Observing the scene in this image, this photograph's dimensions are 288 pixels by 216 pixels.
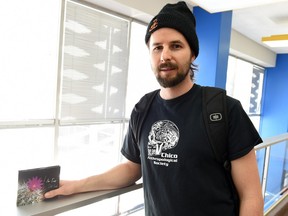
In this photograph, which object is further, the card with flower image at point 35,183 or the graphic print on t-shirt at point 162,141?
the graphic print on t-shirt at point 162,141

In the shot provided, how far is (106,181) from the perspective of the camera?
3.62 feet

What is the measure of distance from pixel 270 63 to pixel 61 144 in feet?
21.8

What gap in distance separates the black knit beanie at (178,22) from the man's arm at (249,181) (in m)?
0.53

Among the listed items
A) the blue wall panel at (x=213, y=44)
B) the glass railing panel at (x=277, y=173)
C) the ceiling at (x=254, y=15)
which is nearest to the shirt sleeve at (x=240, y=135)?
the glass railing panel at (x=277, y=173)

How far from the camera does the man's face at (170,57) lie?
1065 millimetres

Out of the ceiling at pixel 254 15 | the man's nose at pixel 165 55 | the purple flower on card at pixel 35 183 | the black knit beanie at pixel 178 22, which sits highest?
the ceiling at pixel 254 15

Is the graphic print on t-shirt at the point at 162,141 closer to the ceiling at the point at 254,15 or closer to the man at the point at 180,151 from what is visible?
the man at the point at 180,151

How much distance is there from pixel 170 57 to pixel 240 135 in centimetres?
42

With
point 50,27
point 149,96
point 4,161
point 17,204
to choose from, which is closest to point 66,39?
point 50,27

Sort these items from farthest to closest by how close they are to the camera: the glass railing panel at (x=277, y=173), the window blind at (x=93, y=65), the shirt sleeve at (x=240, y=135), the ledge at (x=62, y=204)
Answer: the window blind at (x=93, y=65) < the glass railing panel at (x=277, y=173) < the shirt sleeve at (x=240, y=135) < the ledge at (x=62, y=204)

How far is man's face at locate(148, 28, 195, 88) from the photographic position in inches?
41.9

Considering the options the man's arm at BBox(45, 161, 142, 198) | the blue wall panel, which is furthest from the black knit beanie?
the blue wall panel

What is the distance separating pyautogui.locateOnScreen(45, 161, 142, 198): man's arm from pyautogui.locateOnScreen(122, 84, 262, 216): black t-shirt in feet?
0.39

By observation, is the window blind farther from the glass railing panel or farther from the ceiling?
the glass railing panel
